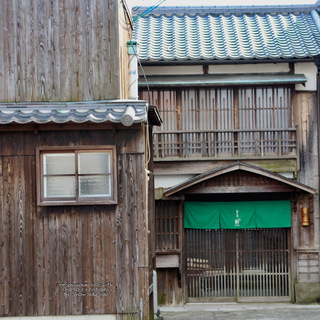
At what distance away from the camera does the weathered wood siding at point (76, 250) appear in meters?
11.5

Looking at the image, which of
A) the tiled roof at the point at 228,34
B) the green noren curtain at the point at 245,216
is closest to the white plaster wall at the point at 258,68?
the tiled roof at the point at 228,34

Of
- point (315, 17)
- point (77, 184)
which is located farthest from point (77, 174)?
point (315, 17)

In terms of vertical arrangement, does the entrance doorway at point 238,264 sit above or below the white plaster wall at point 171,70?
below

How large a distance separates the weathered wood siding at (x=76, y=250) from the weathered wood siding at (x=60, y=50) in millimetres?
1342

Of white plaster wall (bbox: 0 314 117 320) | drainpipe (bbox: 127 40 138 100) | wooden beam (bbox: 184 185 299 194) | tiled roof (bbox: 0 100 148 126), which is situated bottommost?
white plaster wall (bbox: 0 314 117 320)

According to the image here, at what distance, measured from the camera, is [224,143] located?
59.7ft

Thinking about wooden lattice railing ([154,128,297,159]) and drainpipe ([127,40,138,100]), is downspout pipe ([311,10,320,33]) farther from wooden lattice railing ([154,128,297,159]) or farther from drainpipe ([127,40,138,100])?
drainpipe ([127,40,138,100])

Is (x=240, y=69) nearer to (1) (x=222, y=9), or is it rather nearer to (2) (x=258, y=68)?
(2) (x=258, y=68)

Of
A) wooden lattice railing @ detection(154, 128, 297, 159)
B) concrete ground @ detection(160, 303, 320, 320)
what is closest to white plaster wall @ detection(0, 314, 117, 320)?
concrete ground @ detection(160, 303, 320, 320)

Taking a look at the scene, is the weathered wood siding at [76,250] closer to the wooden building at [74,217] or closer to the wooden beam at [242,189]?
the wooden building at [74,217]

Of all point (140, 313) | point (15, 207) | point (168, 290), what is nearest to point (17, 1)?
point (15, 207)

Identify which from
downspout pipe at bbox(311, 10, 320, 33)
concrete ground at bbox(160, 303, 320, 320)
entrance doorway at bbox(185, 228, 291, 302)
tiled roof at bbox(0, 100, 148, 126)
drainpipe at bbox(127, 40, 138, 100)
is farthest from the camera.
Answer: downspout pipe at bbox(311, 10, 320, 33)

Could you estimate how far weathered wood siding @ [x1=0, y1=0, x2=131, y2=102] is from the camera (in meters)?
11.9

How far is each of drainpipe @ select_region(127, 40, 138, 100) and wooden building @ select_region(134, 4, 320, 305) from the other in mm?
4566
